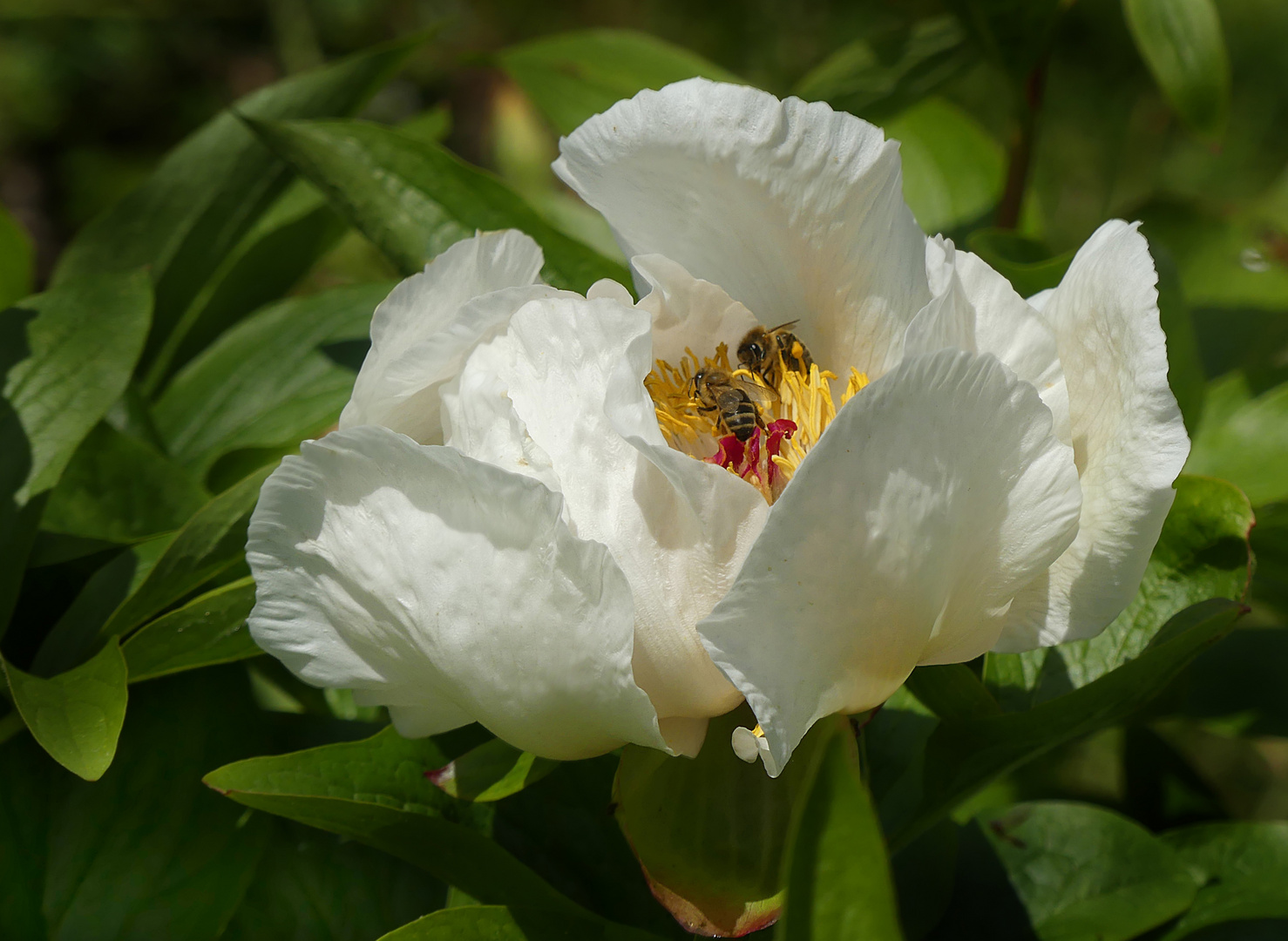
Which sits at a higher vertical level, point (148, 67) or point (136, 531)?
point (136, 531)

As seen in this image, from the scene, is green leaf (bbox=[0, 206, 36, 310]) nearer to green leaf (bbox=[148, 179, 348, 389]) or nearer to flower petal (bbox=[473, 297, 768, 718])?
green leaf (bbox=[148, 179, 348, 389])

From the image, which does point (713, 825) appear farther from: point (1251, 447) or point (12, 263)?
point (12, 263)

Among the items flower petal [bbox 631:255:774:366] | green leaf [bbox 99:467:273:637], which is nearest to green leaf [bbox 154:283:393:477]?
green leaf [bbox 99:467:273:637]

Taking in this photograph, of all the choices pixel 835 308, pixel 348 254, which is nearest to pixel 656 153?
pixel 835 308

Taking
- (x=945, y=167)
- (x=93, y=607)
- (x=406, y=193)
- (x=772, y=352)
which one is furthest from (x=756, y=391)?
(x=945, y=167)

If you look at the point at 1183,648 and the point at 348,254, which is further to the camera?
the point at 348,254

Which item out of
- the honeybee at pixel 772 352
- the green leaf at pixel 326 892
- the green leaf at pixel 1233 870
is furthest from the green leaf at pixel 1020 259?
the green leaf at pixel 326 892

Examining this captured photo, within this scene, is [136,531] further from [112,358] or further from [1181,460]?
[1181,460]
